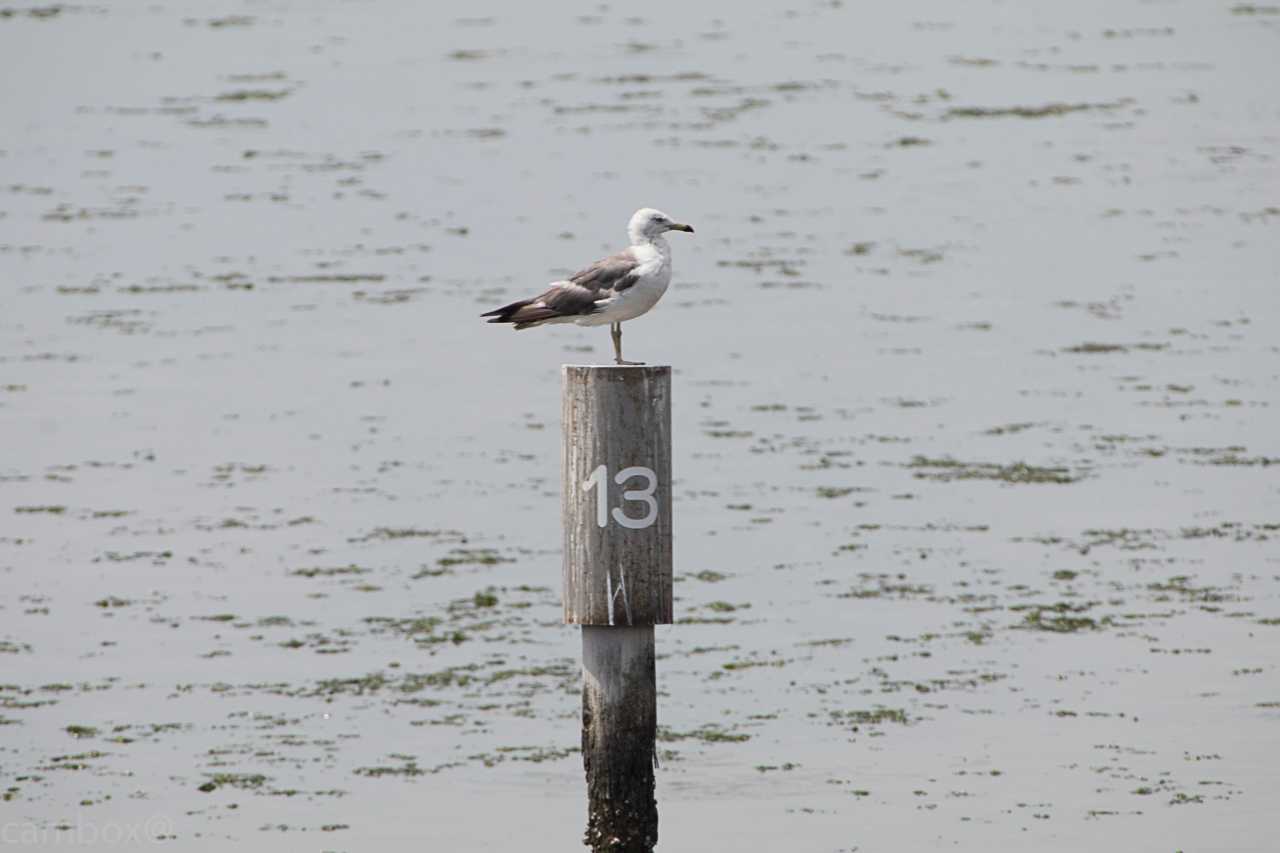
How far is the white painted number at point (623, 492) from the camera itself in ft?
26.9

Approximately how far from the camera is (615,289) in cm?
938

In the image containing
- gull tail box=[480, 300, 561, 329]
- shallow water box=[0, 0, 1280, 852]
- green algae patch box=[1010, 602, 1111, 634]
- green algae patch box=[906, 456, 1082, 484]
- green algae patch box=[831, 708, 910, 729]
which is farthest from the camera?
green algae patch box=[906, 456, 1082, 484]

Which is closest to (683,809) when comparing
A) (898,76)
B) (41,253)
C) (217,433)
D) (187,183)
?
(217,433)

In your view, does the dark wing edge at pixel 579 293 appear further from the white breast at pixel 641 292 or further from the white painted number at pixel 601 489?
the white painted number at pixel 601 489

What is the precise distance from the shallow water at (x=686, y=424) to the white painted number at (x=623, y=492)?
166 inches

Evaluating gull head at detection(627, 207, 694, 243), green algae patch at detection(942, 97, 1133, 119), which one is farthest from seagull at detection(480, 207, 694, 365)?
green algae patch at detection(942, 97, 1133, 119)

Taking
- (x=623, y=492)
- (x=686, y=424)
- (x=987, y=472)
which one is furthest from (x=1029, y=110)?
(x=623, y=492)

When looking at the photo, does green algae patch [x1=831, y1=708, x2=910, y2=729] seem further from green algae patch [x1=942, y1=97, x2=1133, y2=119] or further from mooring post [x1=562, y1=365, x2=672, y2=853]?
green algae patch [x1=942, y1=97, x2=1133, y2=119]

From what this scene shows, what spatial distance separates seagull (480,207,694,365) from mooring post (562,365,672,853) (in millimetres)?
1050

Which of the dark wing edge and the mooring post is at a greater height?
the dark wing edge

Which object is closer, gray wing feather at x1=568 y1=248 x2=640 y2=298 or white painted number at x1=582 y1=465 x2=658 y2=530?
white painted number at x1=582 y1=465 x2=658 y2=530

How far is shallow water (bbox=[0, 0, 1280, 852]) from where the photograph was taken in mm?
13297

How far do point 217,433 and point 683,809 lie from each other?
993cm

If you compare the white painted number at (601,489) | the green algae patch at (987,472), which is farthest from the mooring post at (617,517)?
the green algae patch at (987,472)
